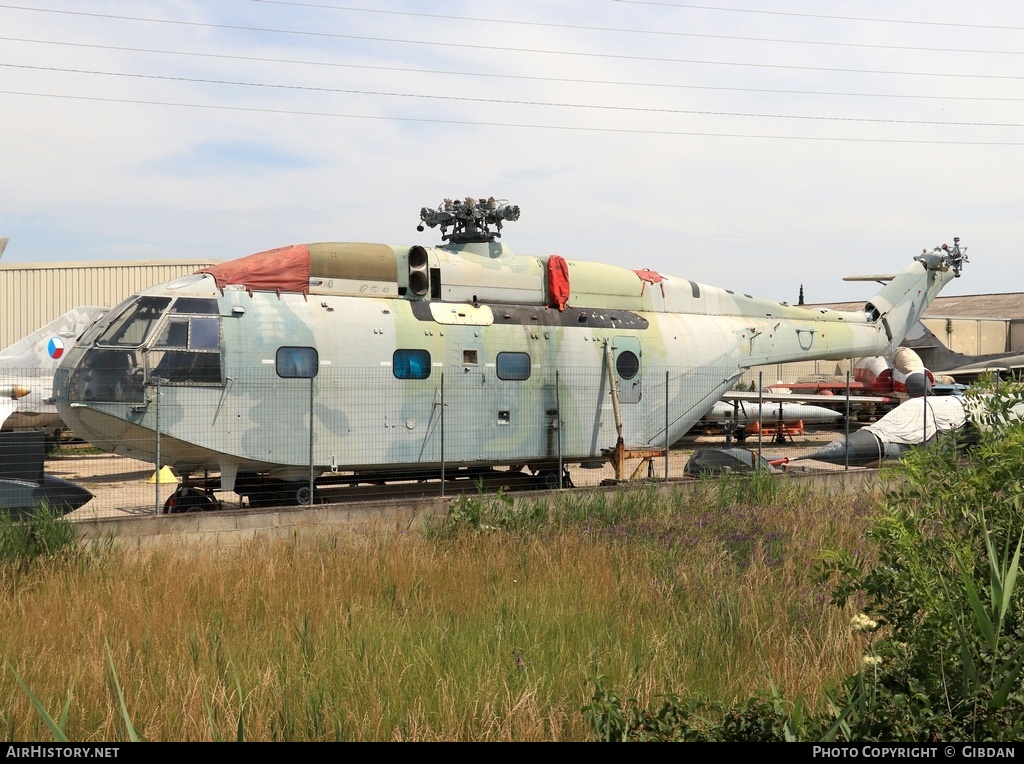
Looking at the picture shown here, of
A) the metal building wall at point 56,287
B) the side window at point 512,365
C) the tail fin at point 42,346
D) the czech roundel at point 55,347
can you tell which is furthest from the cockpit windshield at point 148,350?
the metal building wall at point 56,287

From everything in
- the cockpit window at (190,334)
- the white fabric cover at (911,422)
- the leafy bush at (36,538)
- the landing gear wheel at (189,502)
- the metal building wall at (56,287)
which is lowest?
the landing gear wheel at (189,502)

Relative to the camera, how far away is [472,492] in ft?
50.6

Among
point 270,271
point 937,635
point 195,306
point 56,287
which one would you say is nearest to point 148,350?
point 195,306

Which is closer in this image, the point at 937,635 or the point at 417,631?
the point at 937,635

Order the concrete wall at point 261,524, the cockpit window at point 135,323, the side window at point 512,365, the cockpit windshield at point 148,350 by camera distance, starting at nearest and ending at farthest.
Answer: the concrete wall at point 261,524 < the cockpit windshield at point 148,350 < the cockpit window at point 135,323 < the side window at point 512,365

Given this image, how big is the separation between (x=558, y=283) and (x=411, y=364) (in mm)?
3305

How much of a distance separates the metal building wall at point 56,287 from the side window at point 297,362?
27.2 m

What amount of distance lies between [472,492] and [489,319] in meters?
2.99

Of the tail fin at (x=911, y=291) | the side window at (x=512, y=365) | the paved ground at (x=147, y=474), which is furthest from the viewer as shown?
the tail fin at (x=911, y=291)

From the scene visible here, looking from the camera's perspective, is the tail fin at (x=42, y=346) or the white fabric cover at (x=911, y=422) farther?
the tail fin at (x=42, y=346)

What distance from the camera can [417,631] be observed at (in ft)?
24.1

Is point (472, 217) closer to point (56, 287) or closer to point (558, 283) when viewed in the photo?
point (558, 283)

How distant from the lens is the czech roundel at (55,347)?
27547 millimetres

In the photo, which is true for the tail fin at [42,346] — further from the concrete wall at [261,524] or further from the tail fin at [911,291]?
the tail fin at [911,291]
